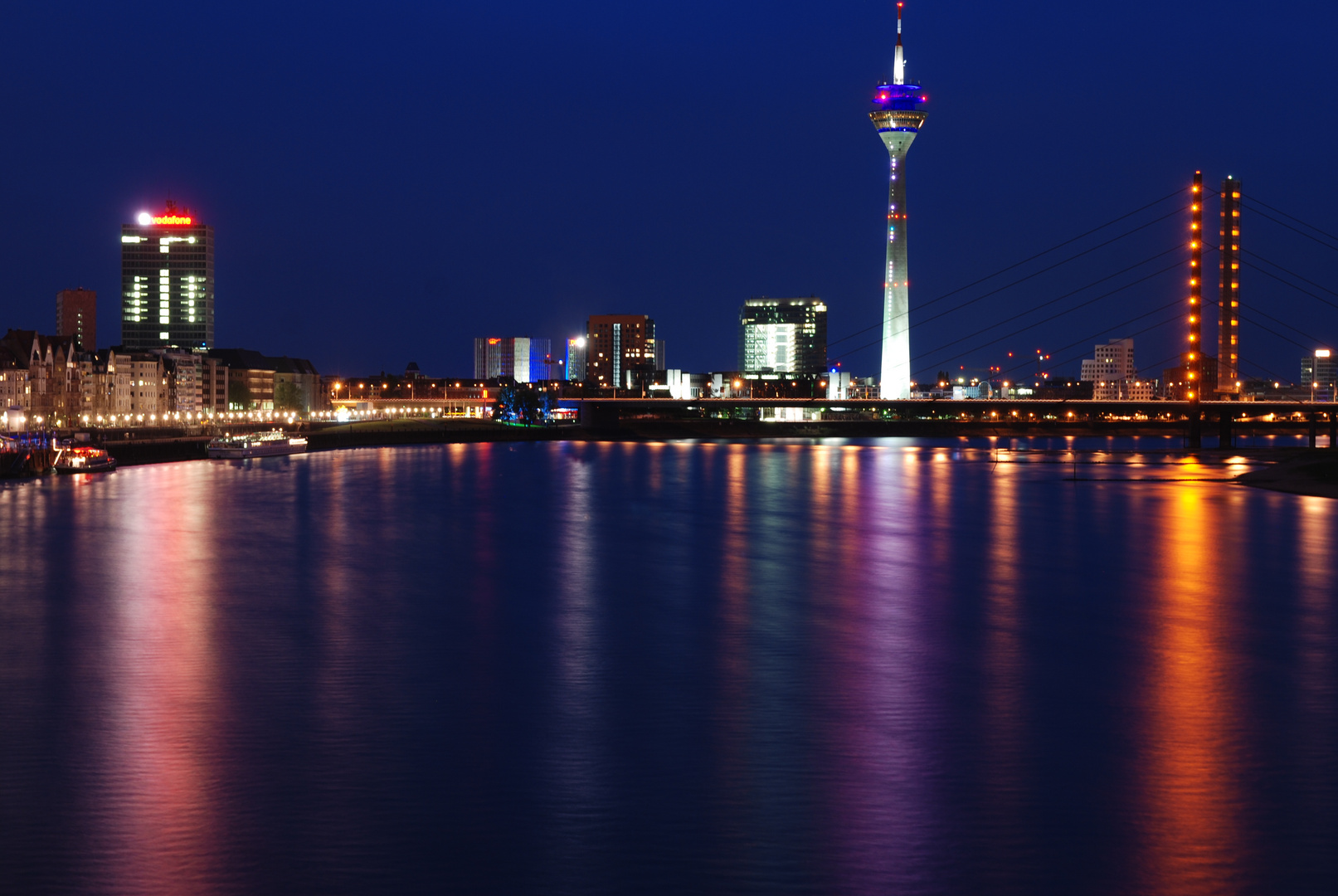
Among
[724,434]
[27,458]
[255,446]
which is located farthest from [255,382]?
[27,458]

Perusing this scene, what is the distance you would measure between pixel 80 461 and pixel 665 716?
2552 inches

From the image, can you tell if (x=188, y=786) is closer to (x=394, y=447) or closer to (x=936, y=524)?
(x=936, y=524)

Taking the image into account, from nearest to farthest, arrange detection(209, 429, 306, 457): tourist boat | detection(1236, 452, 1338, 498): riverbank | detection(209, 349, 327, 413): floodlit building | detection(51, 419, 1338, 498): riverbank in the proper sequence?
detection(1236, 452, 1338, 498): riverbank, detection(51, 419, 1338, 498): riverbank, detection(209, 429, 306, 457): tourist boat, detection(209, 349, 327, 413): floodlit building

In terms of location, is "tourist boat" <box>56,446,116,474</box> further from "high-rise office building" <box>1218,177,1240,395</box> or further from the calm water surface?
"high-rise office building" <box>1218,177,1240,395</box>

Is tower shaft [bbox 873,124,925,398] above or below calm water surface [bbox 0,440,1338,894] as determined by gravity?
above

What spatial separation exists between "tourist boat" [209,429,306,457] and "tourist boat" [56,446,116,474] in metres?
19.4

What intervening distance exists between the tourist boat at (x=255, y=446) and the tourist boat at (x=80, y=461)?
763 inches

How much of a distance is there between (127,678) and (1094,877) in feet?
41.0

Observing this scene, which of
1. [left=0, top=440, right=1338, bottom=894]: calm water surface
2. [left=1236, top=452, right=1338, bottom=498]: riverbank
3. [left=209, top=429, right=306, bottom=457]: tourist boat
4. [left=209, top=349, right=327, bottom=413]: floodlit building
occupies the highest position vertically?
[left=209, top=349, right=327, bottom=413]: floodlit building

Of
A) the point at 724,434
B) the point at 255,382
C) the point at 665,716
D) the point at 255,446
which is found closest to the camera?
the point at 665,716

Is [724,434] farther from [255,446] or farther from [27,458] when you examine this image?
[27,458]

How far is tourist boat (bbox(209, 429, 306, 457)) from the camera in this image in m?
92.5

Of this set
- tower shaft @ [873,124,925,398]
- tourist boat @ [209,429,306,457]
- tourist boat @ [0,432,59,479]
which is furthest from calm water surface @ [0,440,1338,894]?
tower shaft @ [873,124,925,398]

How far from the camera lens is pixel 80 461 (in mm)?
70938
